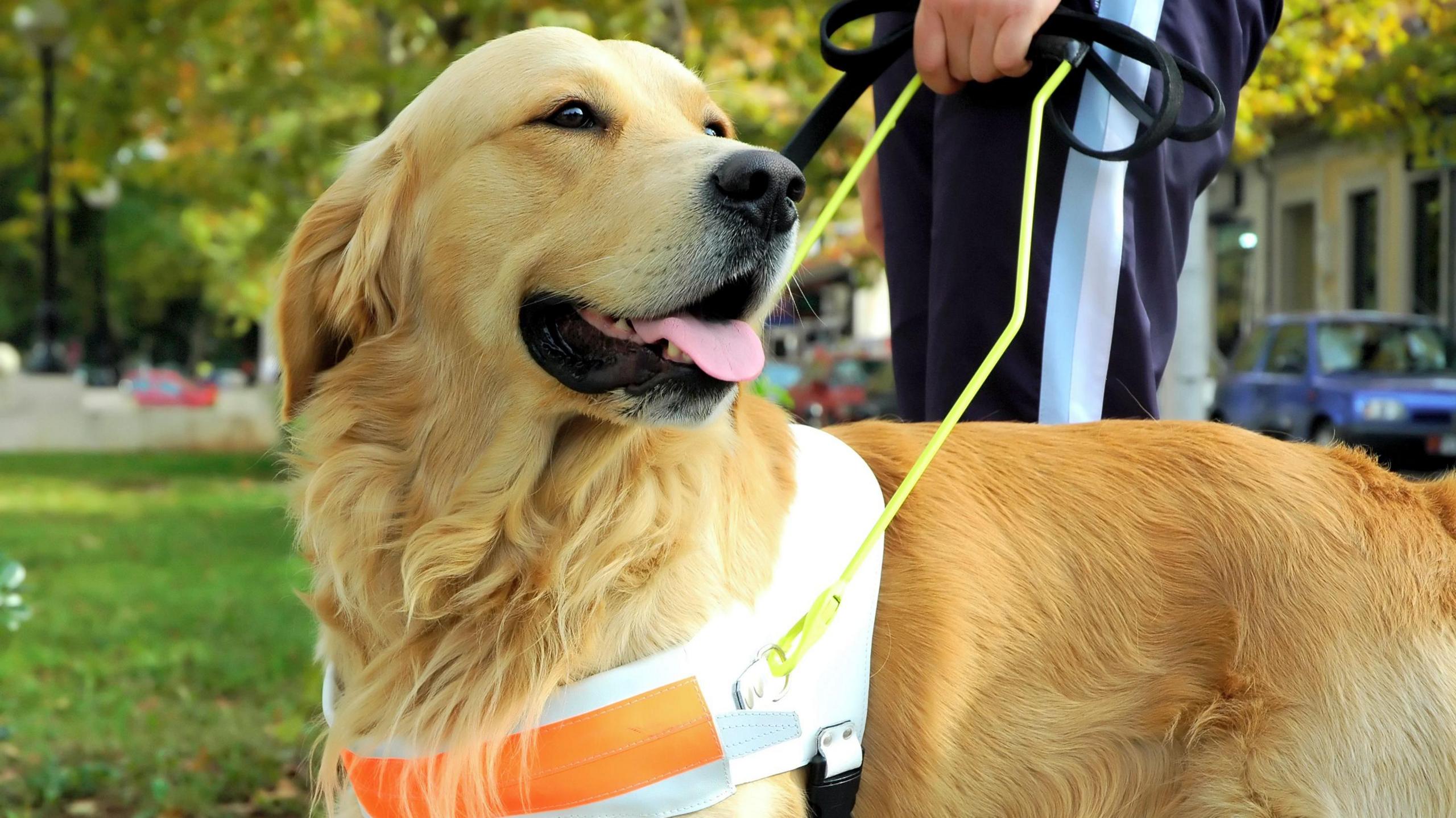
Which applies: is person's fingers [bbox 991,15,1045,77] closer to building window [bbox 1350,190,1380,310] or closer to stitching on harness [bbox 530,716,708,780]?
stitching on harness [bbox 530,716,708,780]

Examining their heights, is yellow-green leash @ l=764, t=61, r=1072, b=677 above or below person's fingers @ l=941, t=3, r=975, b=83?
below

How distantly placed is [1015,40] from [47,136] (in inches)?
662

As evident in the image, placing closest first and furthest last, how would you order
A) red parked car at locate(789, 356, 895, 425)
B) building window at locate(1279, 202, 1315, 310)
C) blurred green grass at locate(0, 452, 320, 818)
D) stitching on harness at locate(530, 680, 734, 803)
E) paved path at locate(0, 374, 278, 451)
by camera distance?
stitching on harness at locate(530, 680, 734, 803) → blurred green grass at locate(0, 452, 320, 818) → red parked car at locate(789, 356, 895, 425) → paved path at locate(0, 374, 278, 451) → building window at locate(1279, 202, 1315, 310)

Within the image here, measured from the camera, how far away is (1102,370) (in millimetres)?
2721

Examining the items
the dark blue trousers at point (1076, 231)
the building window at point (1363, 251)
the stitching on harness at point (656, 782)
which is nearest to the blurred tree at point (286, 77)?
the dark blue trousers at point (1076, 231)

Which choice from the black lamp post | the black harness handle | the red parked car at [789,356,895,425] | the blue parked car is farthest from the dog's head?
the red parked car at [789,356,895,425]

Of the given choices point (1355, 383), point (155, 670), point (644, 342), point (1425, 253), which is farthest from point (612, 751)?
point (1425, 253)

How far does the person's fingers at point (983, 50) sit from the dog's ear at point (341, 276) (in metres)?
1.10

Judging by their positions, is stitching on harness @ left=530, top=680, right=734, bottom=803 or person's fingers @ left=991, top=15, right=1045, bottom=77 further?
person's fingers @ left=991, top=15, right=1045, bottom=77

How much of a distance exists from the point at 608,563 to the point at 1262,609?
3.54 ft

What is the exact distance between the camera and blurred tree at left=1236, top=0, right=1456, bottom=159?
8.27 m

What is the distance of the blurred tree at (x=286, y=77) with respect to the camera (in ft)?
37.2

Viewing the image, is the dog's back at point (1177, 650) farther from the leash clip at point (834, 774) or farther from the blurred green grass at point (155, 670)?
the blurred green grass at point (155, 670)

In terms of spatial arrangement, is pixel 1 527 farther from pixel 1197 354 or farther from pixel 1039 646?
pixel 1039 646
